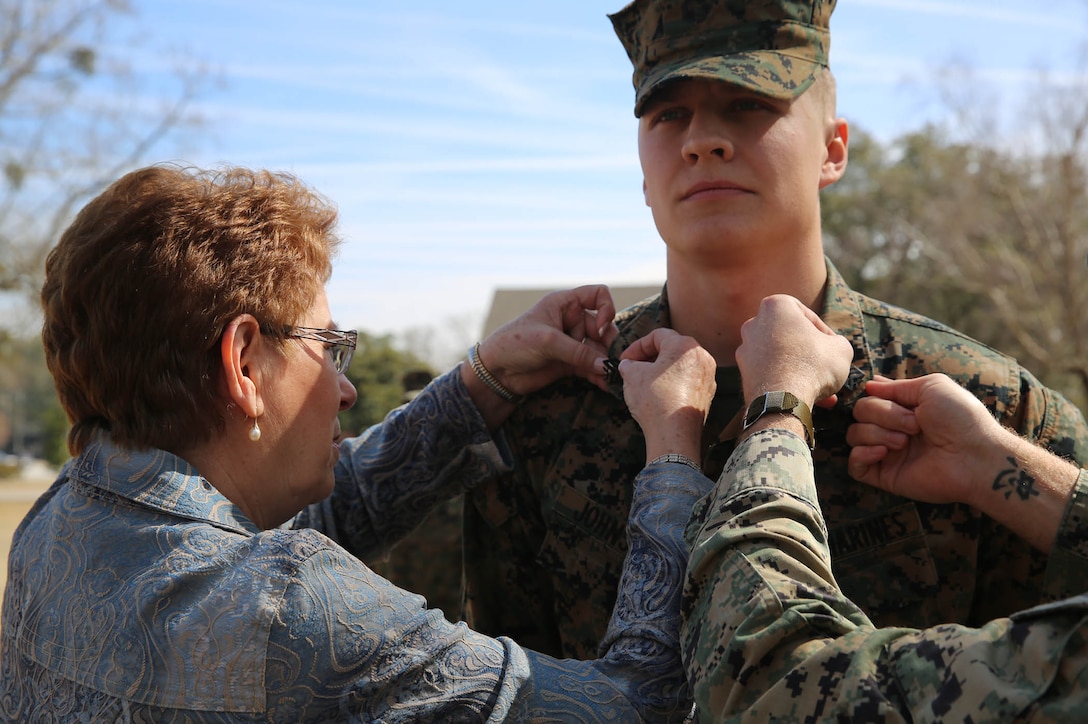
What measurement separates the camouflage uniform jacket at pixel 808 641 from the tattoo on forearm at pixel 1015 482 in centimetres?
53

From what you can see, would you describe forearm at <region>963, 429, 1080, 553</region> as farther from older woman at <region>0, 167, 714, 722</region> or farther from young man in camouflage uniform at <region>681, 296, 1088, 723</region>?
older woman at <region>0, 167, 714, 722</region>

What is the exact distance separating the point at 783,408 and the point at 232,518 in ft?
3.85

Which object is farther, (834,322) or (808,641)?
(834,322)

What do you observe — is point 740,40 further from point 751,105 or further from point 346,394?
point 346,394

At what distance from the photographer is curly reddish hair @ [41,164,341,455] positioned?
2070 millimetres

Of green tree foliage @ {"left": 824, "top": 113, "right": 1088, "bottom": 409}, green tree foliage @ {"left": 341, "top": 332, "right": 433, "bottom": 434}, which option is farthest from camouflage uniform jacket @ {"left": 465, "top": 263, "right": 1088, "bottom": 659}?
green tree foliage @ {"left": 824, "top": 113, "right": 1088, "bottom": 409}

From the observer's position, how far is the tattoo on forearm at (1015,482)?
2230 millimetres

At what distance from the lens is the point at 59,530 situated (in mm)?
2012

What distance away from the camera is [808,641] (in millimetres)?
1757

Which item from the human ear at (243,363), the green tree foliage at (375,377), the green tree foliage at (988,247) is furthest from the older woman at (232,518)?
the green tree foliage at (988,247)

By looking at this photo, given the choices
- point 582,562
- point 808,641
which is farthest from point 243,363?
point 808,641

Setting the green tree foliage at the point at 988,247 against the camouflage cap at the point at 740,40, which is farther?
the green tree foliage at the point at 988,247

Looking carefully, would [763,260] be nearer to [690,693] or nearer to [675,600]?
[675,600]

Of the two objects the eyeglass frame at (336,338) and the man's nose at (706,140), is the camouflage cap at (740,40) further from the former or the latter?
the eyeglass frame at (336,338)
